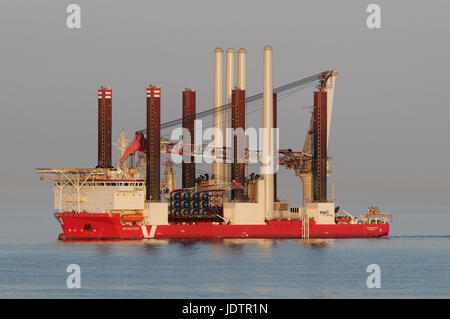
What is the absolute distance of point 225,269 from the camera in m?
81.1

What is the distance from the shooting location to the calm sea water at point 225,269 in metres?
69.9

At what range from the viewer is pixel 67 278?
75.1 m

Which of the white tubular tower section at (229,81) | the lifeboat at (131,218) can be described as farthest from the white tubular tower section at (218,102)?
the lifeboat at (131,218)

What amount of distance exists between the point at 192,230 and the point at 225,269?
84.5ft

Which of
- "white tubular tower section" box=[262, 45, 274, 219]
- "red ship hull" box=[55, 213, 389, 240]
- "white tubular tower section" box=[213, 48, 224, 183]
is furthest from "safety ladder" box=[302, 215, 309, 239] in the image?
"white tubular tower section" box=[213, 48, 224, 183]

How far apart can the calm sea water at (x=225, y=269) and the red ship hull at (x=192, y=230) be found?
4.34ft

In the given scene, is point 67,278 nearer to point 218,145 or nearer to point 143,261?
point 143,261

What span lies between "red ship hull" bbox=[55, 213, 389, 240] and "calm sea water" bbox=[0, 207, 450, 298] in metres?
1.32

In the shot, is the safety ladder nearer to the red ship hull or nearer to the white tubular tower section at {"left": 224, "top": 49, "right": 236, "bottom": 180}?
the red ship hull

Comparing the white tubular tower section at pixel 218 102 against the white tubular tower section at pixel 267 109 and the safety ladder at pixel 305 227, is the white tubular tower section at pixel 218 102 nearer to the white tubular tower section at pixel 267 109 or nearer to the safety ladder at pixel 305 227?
the white tubular tower section at pixel 267 109

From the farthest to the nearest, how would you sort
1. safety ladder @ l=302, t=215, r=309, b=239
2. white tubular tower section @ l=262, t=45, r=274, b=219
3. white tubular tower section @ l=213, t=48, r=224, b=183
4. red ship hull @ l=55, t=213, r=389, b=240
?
1. white tubular tower section @ l=213, t=48, r=224, b=183
2. safety ladder @ l=302, t=215, r=309, b=239
3. white tubular tower section @ l=262, t=45, r=274, b=219
4. red ship hull @ l=55, t=213, r=389, b=240

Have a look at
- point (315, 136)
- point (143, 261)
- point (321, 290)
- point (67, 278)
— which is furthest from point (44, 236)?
point (321, 290)

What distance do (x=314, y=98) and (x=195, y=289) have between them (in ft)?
144

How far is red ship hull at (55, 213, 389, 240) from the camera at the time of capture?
338 ft
